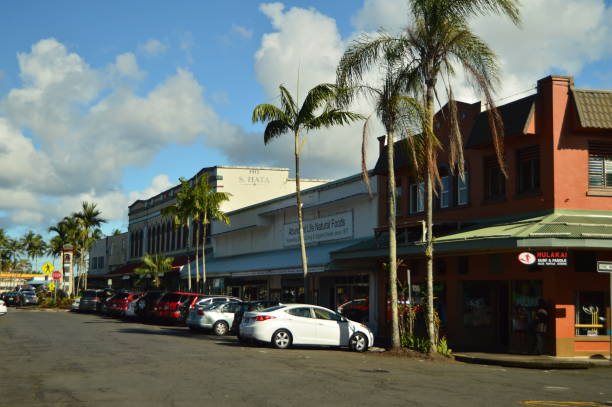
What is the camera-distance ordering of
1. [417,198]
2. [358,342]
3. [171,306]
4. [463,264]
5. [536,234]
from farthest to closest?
1. [171,306]
2. [417,198]
3. [463,264]
4. [358,342]
5. [536,234]

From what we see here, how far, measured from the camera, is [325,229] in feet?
112

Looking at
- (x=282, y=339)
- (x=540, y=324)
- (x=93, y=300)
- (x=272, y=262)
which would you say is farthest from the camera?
(x=93, y=300)

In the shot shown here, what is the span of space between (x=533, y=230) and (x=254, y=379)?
9.77 m

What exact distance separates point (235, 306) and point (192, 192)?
47.3 ft

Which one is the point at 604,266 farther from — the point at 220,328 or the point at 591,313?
the point at 220,328

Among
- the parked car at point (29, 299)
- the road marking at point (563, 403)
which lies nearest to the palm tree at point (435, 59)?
the road marking at point (563, 403)

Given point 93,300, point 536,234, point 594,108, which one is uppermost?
point 594,108

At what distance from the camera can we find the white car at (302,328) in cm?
2133

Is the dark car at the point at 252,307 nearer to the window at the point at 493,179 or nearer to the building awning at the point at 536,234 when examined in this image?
the building awning at the point at 536,234

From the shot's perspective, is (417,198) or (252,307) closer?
(252,307)

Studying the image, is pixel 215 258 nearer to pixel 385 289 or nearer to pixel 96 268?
pixel 385 289

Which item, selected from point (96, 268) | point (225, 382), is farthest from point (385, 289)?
point (96, 268)

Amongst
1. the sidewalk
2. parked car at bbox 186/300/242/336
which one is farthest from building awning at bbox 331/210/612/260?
parked car at bbox 186/300/242/336

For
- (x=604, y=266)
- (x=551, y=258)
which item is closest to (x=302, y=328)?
(x=551, y=258)
